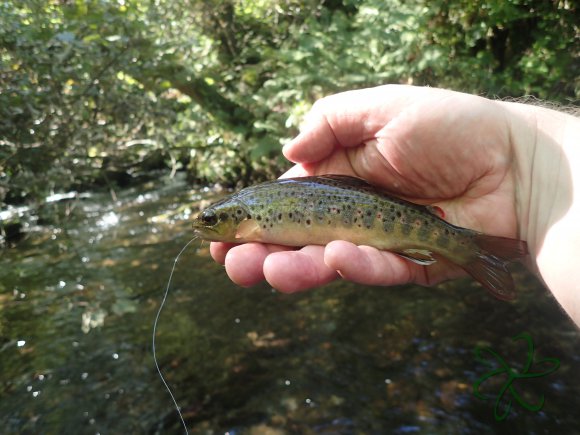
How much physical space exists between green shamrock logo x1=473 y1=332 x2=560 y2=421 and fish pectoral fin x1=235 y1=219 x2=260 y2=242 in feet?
11.1

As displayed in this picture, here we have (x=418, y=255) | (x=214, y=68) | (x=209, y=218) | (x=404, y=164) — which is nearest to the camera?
(x=418, y=255)

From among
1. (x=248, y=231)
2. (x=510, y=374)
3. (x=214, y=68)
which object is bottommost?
(x=510, y=374)

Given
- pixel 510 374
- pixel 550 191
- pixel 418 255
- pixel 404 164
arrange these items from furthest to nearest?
pixel 510 374
pixel 404 164
pixel 418 255
pixel 550 191

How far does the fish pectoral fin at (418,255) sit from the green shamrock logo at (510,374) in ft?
8.85

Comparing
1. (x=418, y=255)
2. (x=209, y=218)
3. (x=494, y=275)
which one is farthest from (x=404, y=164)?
(x=209, y=218)

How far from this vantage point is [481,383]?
16.7ft

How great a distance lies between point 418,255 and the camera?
3.13 m

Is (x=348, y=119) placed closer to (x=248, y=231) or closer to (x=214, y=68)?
(x=248, y=231)

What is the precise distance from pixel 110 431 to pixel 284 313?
2.87m

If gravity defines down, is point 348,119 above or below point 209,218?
above

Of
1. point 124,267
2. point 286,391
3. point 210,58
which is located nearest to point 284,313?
point 286,391

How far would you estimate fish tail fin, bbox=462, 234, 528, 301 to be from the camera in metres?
2.93

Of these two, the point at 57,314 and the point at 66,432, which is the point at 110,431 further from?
the point at 57,314

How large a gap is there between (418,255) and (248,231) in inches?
47.0
